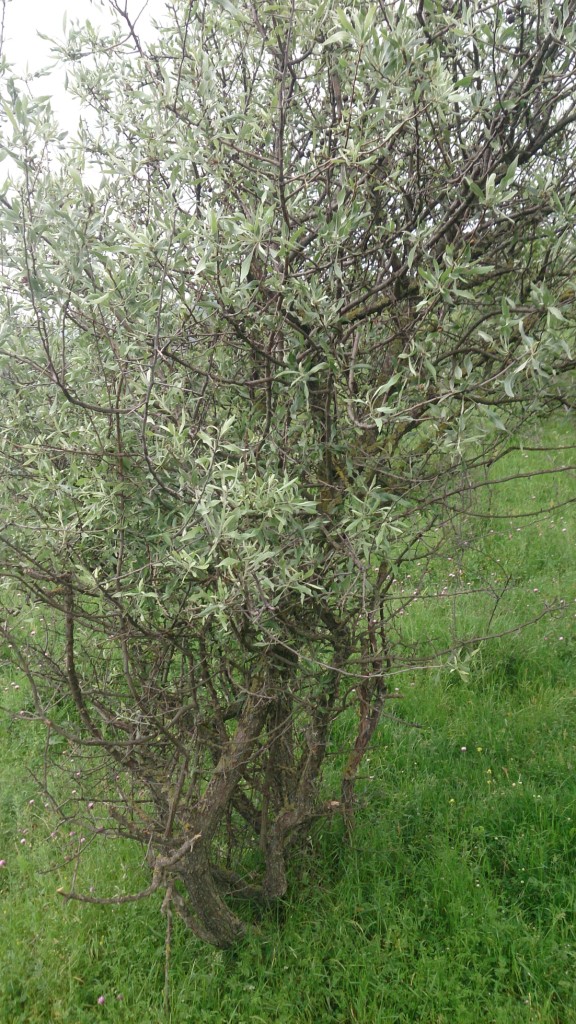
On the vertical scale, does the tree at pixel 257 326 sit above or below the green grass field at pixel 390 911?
above

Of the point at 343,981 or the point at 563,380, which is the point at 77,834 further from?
the point at 563,380

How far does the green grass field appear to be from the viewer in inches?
133

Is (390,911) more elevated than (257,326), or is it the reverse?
(257,326)

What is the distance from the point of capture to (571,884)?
12.2 ft

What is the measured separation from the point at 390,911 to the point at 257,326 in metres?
2.75

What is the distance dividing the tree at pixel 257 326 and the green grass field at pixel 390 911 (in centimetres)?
40

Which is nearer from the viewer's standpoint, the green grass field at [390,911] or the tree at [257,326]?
the tree at [257,326]

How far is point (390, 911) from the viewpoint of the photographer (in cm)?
370

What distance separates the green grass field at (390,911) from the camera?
3.37 metres

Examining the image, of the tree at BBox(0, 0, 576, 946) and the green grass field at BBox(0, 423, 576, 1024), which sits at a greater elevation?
the tree at BBox(0, 0, 576, 946)

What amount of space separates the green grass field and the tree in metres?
0.40

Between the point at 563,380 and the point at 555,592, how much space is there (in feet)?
12.0

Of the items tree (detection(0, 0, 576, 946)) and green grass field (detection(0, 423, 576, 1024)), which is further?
green grass field (detection(0, 423, 576, 1024))

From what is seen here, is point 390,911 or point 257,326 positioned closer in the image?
point 257,326
